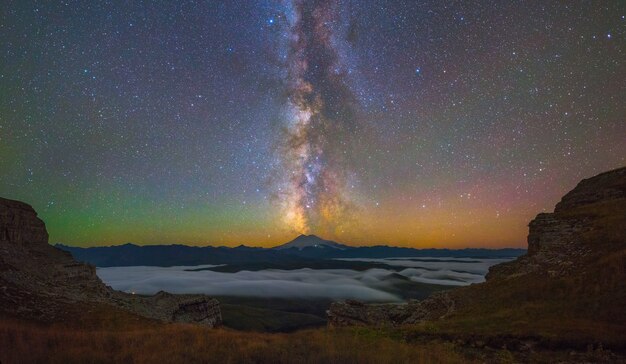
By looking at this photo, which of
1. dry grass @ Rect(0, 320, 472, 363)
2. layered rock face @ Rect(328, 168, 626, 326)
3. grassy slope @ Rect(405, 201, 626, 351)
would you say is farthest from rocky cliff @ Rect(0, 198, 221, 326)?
grassy slope @ Rect(405, 201, 626, 351)

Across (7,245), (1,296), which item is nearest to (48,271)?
(7,245)

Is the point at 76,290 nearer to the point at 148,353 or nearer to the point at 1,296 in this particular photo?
the point at 1,296

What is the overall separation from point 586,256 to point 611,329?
10.1 meters

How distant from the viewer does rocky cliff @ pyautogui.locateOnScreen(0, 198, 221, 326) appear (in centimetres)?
2445

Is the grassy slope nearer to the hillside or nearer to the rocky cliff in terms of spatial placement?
the hillside

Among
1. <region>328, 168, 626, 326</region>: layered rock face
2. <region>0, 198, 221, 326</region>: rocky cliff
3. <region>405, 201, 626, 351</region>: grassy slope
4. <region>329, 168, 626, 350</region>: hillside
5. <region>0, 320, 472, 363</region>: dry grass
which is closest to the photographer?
<region>0, 320, 472, 363</region>: dry grass

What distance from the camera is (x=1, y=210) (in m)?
35.4

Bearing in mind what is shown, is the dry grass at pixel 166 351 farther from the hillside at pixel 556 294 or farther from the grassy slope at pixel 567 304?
the hillside at pixel 556 294

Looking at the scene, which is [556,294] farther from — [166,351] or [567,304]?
[166,351]

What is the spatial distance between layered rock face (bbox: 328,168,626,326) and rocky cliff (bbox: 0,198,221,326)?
24.0 meters

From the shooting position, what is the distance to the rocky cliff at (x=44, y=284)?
963 inches

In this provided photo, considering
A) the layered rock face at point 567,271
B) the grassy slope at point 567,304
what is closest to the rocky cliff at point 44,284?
the layered rock face at point 567,271

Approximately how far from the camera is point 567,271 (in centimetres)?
2614

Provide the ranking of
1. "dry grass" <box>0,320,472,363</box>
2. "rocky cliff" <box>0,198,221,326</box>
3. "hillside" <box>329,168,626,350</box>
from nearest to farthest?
"dry grass" <box>0,320,472,363</box> → "hillside" <box>329,168,626,350</box> → "rocky cliff" <box>0,198,221,326</box>
